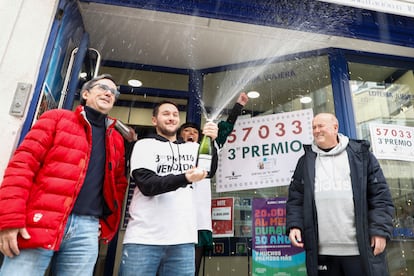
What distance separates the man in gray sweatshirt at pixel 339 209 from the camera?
2.08m

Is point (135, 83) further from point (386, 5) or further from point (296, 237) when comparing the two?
point (386, 5)

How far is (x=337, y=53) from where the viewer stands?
3654mm

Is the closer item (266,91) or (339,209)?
(339,209)

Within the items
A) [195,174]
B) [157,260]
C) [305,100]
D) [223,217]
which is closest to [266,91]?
[305,100]

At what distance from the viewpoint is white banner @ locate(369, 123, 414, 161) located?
330 centimetres

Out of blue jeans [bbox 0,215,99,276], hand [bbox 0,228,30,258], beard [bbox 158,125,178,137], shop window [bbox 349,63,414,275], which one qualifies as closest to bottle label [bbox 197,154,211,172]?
beard [bbox 158,125,178,137]

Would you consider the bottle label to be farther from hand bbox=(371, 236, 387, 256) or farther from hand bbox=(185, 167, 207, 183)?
hand bbox=(371, 236, 387, 256)

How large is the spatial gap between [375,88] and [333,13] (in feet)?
3.70

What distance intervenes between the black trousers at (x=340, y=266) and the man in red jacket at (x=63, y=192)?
1537mm

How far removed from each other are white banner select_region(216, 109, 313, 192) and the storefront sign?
1.17 m

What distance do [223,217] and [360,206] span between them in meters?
1.59

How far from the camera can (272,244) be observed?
3082 millimetres

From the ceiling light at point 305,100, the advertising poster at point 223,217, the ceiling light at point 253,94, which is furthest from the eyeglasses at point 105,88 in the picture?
the ceiling light at point 305,100

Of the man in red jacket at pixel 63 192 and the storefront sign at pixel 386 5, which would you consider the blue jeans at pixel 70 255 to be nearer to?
the man in red jacket at pixel 63 192
